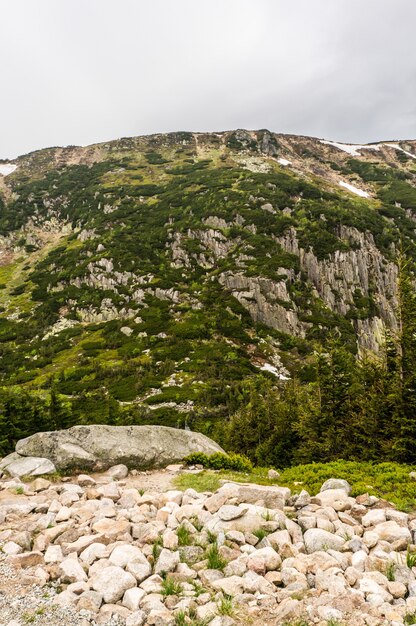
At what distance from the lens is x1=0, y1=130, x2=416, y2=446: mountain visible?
222 ft

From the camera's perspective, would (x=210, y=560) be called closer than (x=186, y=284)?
Yes

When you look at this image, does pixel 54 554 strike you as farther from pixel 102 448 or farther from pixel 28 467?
pixel 102 448

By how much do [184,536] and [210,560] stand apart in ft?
3.65

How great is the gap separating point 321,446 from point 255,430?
1413cm

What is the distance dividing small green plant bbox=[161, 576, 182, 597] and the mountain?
4264 cm

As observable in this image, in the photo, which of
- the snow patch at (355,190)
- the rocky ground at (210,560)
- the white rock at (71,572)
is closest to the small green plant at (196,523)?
the rocky ground at (210,560)

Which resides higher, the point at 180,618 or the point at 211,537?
the point at 180,618

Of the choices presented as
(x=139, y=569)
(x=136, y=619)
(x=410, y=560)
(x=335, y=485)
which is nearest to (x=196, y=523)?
(x=139, y=569)

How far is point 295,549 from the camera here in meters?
7.56

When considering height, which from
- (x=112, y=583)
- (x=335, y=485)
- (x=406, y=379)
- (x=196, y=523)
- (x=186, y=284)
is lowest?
(x=335, y=485)

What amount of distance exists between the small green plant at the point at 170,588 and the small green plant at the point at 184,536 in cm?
135

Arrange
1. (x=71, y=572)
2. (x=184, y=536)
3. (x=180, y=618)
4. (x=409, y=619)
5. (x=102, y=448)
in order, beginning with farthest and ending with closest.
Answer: (x=102, y=448) < (x=184, y=536) < (x=71, y=572) < (x=180, y=618) < (x=409, y=619)

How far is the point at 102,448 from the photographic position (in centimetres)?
1548

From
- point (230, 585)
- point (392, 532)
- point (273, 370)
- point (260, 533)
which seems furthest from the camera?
point (273, 370)
